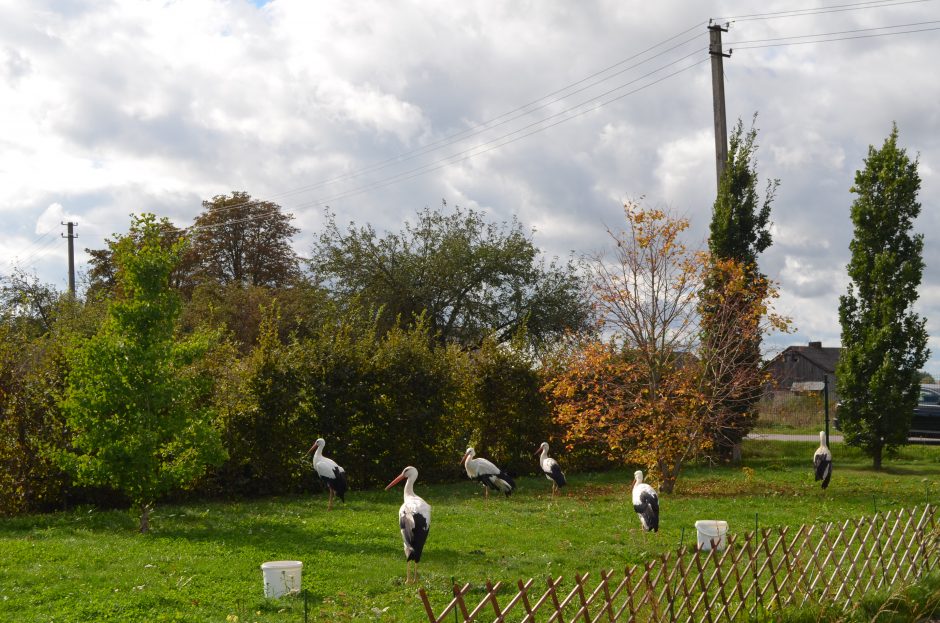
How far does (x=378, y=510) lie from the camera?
46.9 ft

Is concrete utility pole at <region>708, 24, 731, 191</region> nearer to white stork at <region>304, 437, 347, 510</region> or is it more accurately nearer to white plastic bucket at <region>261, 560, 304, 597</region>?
white stork at <region>304, 437, 347, 510</region>

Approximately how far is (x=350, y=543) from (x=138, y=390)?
13.0 feet

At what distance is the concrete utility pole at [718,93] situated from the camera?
20.9 metres

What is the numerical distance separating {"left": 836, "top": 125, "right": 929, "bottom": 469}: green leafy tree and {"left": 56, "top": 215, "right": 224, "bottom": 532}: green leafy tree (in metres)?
15.9

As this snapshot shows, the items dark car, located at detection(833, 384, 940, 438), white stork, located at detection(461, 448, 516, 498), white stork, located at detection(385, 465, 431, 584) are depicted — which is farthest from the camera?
dark car, located at detection(833, 384, 940, 438)

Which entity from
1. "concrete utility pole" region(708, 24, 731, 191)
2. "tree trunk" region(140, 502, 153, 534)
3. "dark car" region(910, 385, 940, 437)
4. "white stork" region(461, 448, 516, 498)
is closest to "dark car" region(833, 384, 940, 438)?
"dark car" region(910, 385, 940, 437)

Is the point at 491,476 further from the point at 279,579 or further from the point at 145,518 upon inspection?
the point at 279,579

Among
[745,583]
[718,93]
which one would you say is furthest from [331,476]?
[718,93]

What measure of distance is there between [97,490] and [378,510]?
5219 mm

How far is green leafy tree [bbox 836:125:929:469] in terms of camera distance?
19984 millimetres

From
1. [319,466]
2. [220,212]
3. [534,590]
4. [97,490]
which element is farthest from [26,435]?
[220,212]

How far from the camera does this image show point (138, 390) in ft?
39.3

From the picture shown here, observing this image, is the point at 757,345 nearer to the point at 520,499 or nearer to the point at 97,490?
the point at 520,499

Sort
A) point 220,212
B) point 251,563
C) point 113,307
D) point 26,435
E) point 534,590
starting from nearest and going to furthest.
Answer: point 534,590 → point 251,563 → point 113,307 → point 26,435 → point 220,212
